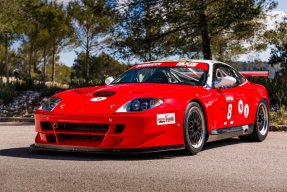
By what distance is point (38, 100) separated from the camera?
1620 centimetres

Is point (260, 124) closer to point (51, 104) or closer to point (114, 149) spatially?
point (114, 149)

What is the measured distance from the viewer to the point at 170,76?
19.9 feet

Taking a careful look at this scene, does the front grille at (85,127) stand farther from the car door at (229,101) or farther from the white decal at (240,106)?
the white decal at (240,106)

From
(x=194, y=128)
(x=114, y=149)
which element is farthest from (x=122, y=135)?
(x=194, y=128)

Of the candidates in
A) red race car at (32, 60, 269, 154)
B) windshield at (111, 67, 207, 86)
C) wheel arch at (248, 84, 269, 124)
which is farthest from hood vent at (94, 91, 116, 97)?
wheel arch at (248, 84, 269, 124)

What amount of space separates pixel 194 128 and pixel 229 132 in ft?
3.62

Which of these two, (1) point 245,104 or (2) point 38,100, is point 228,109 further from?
(2) point 38,100

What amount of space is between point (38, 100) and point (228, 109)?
11.4 m

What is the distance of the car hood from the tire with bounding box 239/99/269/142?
2.20m

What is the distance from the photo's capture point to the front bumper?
480 cm

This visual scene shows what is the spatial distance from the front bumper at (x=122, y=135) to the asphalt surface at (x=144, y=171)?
0.17m

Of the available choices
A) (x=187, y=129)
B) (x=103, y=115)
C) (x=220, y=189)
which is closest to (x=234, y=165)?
(x=187, y=129)

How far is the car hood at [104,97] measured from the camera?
16.2 ft

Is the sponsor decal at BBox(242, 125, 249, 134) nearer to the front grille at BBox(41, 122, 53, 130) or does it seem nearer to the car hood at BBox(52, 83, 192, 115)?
the car hood at BBox(52, 83, 192, 115)
